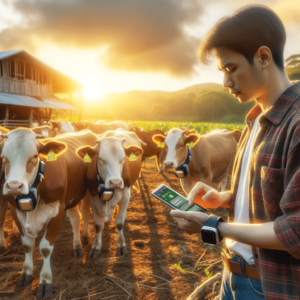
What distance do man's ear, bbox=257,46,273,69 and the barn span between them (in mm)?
19039

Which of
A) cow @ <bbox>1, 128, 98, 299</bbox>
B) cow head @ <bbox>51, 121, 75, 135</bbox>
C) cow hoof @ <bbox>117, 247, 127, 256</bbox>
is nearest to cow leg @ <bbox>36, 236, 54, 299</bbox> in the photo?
cow @ <bbox>1, 128, 98, 299</bbox>

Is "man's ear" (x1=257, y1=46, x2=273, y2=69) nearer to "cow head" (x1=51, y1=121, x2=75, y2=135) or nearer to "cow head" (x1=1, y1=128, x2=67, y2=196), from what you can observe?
"cow head" (x1=1, y1=128, x2=67, y2=196)

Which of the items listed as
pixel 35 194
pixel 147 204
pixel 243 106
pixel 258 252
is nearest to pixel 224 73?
pixel 258 252

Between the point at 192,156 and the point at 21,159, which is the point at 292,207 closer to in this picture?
the point at 21,159

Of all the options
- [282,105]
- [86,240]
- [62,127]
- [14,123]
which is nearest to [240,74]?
[282,105]

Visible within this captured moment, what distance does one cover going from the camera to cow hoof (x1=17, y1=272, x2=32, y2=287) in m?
3.52

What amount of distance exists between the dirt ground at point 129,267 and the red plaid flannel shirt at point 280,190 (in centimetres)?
256

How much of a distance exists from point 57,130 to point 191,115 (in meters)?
78.9

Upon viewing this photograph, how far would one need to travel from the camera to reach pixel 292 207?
2.79ft

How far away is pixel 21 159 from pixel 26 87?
2031 cm

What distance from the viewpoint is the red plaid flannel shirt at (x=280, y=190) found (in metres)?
0.86

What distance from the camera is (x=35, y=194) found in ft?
10.0

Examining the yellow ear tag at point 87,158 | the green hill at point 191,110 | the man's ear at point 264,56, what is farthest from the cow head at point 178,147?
the green hill at point 191,110

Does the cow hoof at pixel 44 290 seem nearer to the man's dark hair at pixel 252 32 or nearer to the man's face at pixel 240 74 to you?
the man's face at pixel 240 74
